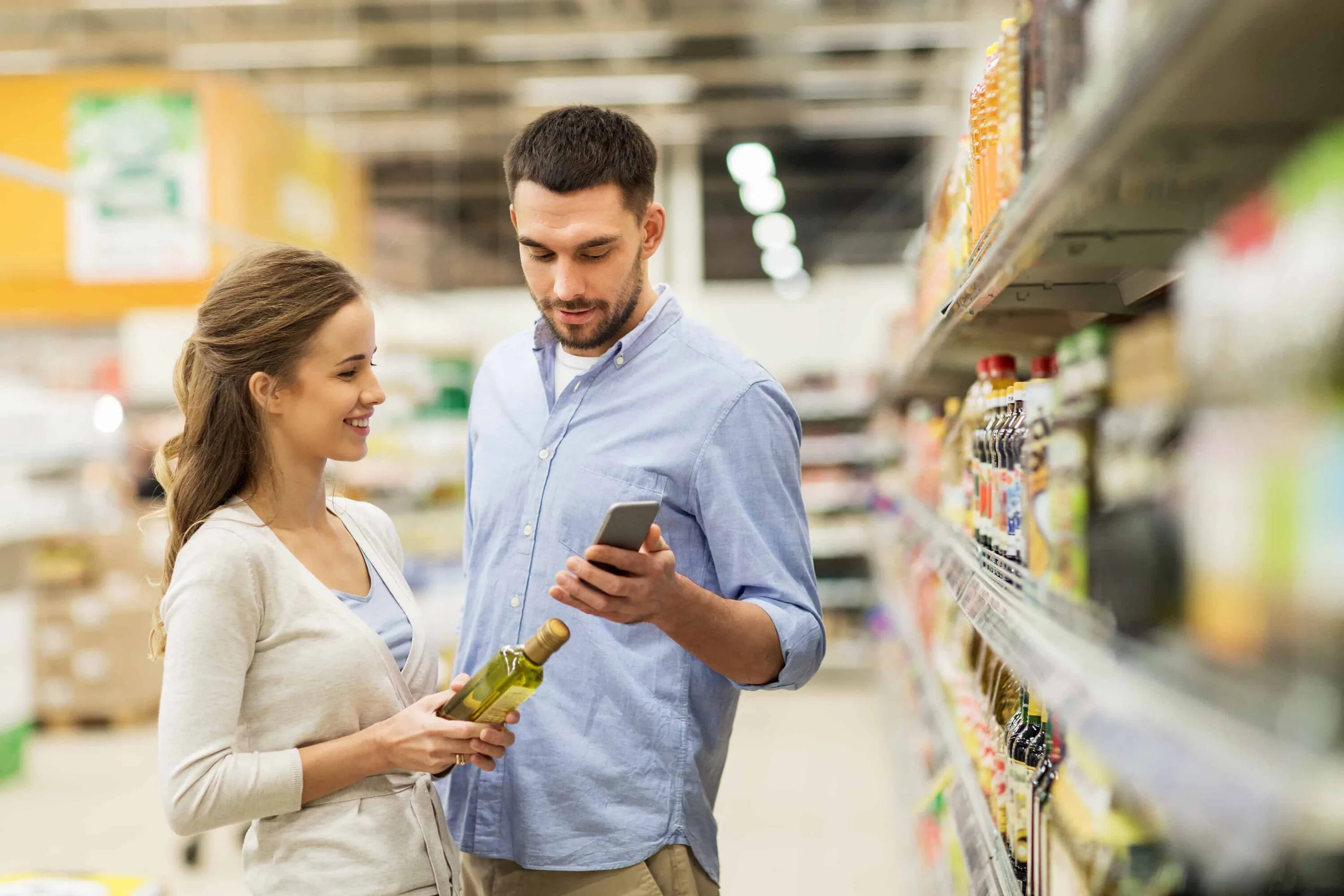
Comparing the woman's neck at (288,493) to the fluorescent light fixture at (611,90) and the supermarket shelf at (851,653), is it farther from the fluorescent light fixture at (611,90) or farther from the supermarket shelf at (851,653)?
the fluorescent light fixture at (611,90)

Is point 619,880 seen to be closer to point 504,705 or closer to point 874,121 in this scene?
point 504,705

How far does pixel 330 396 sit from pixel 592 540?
0.47 metres

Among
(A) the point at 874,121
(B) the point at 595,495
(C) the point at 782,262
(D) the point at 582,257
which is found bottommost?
(B) the point at 595,495

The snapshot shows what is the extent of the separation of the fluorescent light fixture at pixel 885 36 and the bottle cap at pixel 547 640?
9.12 meters

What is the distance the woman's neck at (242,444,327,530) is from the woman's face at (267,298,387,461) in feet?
0.06

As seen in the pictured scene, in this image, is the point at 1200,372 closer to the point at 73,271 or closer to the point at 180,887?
the point at 180,887

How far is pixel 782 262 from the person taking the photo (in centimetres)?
1397

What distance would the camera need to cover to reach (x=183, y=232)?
25.8 ft

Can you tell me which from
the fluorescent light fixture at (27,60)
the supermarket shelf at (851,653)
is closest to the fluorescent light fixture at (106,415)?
the supermarket shelf at (851,653)

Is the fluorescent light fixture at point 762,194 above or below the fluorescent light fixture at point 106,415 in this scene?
above

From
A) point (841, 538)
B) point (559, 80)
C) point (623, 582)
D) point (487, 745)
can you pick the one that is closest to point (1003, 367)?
point (623, 582)

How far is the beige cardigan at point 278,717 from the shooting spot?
1.56 meters

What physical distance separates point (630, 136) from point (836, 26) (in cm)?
873

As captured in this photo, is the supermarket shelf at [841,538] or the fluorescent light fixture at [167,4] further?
the fluorescent light fixture at [167,4]
